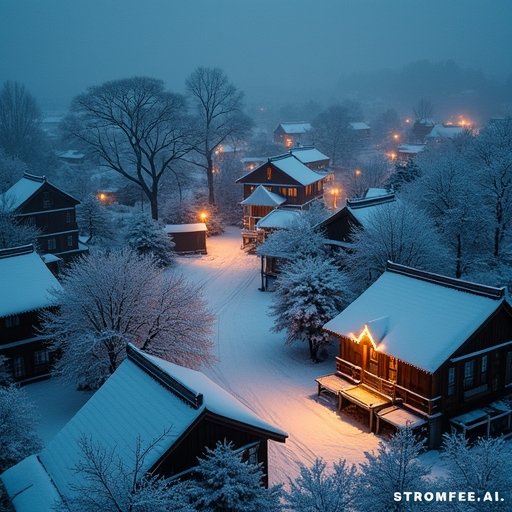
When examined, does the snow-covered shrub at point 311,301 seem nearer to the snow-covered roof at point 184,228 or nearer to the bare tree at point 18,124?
the snow-covered roof at point 184,228

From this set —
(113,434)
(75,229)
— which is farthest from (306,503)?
(75,229)

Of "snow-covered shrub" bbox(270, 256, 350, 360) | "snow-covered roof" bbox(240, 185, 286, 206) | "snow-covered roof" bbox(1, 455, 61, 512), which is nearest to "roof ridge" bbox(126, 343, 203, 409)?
"snow-covered roof" bbox(1, 455, 61, 512)

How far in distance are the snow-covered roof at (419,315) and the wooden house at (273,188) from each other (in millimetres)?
30529

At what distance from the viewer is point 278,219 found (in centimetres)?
5059

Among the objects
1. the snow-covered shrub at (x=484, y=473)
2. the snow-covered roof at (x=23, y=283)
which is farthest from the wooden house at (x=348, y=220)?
the snow-covered shrub at (x=484, y=473)

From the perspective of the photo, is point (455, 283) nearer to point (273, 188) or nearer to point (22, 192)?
point (22, 192)

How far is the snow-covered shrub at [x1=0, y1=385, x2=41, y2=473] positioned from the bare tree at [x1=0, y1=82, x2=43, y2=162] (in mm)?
71364

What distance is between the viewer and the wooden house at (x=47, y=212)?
4700cm

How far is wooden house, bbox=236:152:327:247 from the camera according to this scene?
5888 centimetres

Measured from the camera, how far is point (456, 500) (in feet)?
42.5

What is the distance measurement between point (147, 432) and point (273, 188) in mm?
47892

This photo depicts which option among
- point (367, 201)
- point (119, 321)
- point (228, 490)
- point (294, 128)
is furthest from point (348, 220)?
point (294, 128)

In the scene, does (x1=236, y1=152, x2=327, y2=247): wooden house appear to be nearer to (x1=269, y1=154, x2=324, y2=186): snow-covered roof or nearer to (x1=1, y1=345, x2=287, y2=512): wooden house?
(x1=269, y1=154, x2=324, y2=186): snow-covered roof

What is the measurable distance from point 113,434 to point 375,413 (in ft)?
39.6
